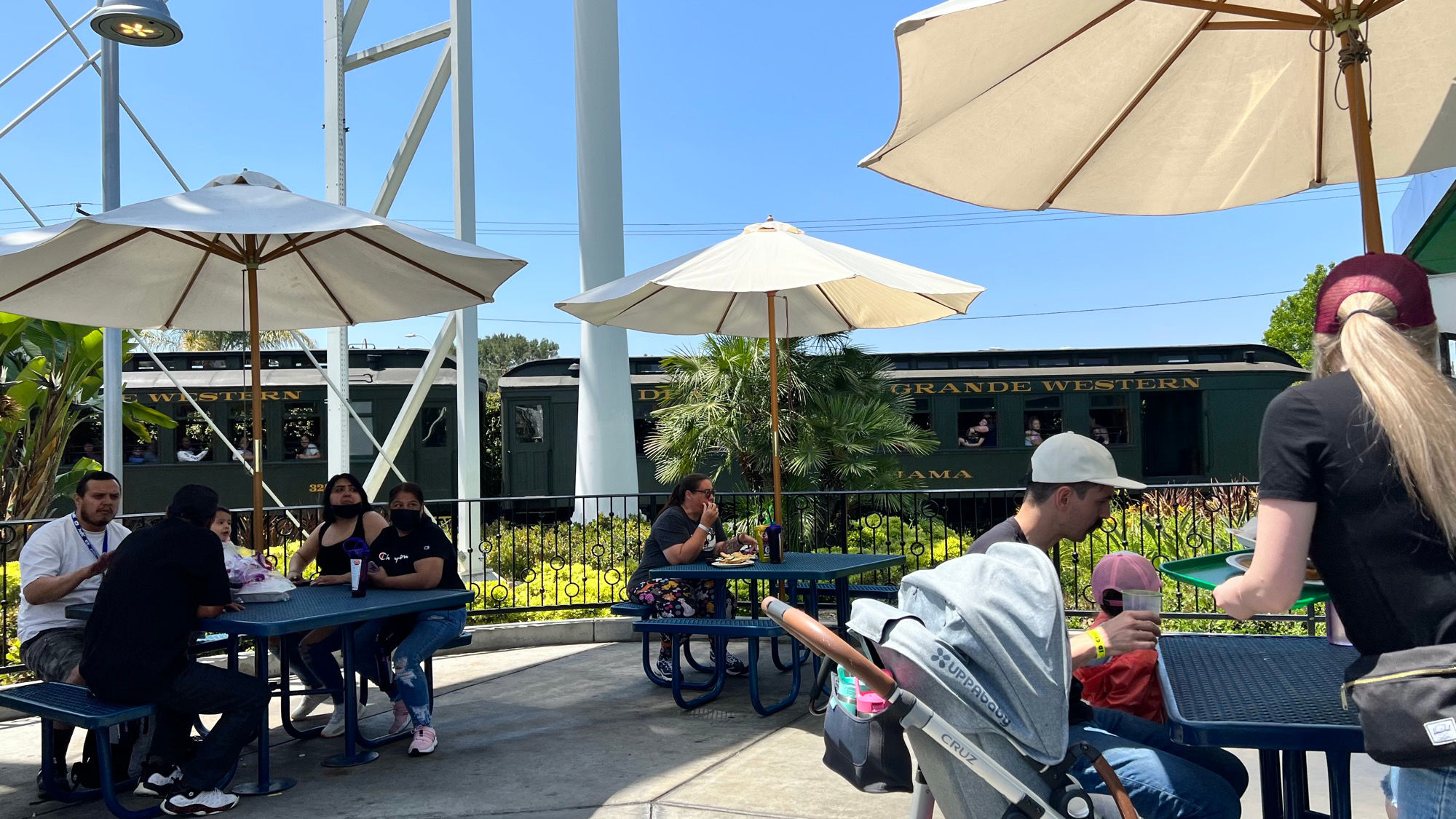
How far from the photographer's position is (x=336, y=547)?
5.77 m

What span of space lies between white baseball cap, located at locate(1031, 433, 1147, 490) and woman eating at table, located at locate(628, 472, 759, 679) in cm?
351

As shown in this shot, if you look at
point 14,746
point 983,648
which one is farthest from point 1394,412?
point 14,746

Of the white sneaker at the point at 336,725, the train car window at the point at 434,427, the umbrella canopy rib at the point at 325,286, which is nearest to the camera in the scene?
the white sneaker at the point at 336,725

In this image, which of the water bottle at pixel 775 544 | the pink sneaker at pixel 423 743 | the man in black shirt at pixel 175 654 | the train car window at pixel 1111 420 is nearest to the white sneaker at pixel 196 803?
the man in black shirt at pixel 175 654

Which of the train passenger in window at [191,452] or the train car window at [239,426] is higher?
the train car window at [239,426]

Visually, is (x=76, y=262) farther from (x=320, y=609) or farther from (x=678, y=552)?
(x=678, y=552)

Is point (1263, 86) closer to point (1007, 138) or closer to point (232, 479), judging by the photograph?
point (1007, 138)

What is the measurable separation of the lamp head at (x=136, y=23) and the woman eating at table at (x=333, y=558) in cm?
295

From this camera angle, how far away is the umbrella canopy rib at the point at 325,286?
6348 millimetres

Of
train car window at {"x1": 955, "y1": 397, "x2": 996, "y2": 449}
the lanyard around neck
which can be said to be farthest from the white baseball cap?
train car window at {"x1": 955, "y1": 397, "x2": 996, "y2": 449}

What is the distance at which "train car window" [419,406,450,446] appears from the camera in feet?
57.2

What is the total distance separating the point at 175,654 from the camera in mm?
4234

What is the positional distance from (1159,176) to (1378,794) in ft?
8.81

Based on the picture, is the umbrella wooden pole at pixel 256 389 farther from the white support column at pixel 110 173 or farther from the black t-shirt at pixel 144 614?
the black t-shirt at pixel 144 614
